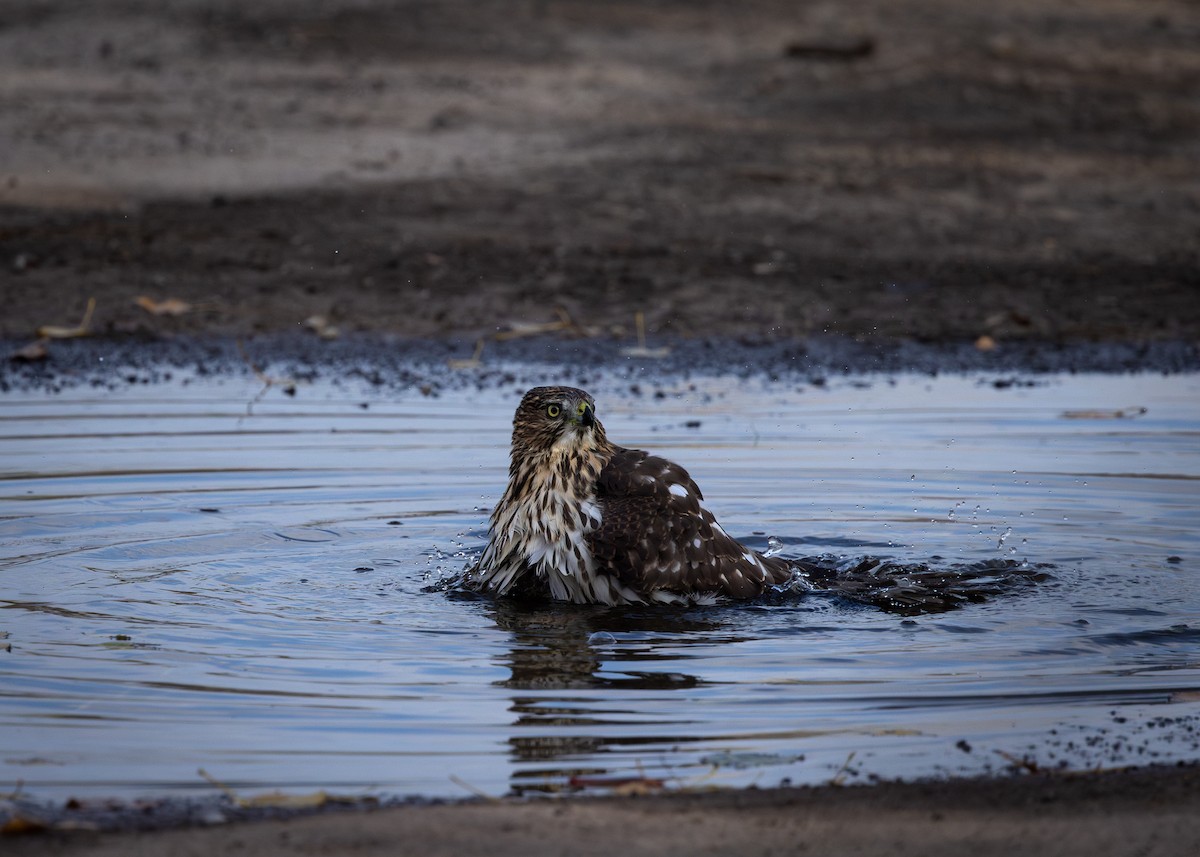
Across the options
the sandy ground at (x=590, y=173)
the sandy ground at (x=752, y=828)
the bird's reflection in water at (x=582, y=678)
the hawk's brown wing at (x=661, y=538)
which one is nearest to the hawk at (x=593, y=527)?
the hawk's brown wing at (x=661, y=538)

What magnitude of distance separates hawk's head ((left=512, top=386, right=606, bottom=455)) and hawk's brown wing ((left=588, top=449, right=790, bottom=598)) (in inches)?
7.5

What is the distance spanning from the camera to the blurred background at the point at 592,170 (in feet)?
44.5

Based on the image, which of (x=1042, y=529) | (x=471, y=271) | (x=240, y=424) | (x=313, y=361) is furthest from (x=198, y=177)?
(x=1042, y=529)

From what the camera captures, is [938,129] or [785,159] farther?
[938,129]

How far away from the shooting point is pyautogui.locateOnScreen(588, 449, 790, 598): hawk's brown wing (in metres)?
7.06

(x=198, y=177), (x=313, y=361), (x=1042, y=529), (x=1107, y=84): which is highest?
(x=1107, y=84)

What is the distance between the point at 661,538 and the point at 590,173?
985cm

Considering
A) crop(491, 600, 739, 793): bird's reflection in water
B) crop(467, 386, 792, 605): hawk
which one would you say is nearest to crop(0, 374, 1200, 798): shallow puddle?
crop(491, 600, 739, 793): bird's reflection in water

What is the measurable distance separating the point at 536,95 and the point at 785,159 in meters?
3.04

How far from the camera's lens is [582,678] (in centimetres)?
612

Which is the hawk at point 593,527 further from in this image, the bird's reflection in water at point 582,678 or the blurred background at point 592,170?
the blurred background at point 592,170

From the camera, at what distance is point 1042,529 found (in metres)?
8.45

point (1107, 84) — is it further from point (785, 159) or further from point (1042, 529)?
point (1042, 529)

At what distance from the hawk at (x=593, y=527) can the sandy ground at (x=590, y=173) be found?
18.7 feet
